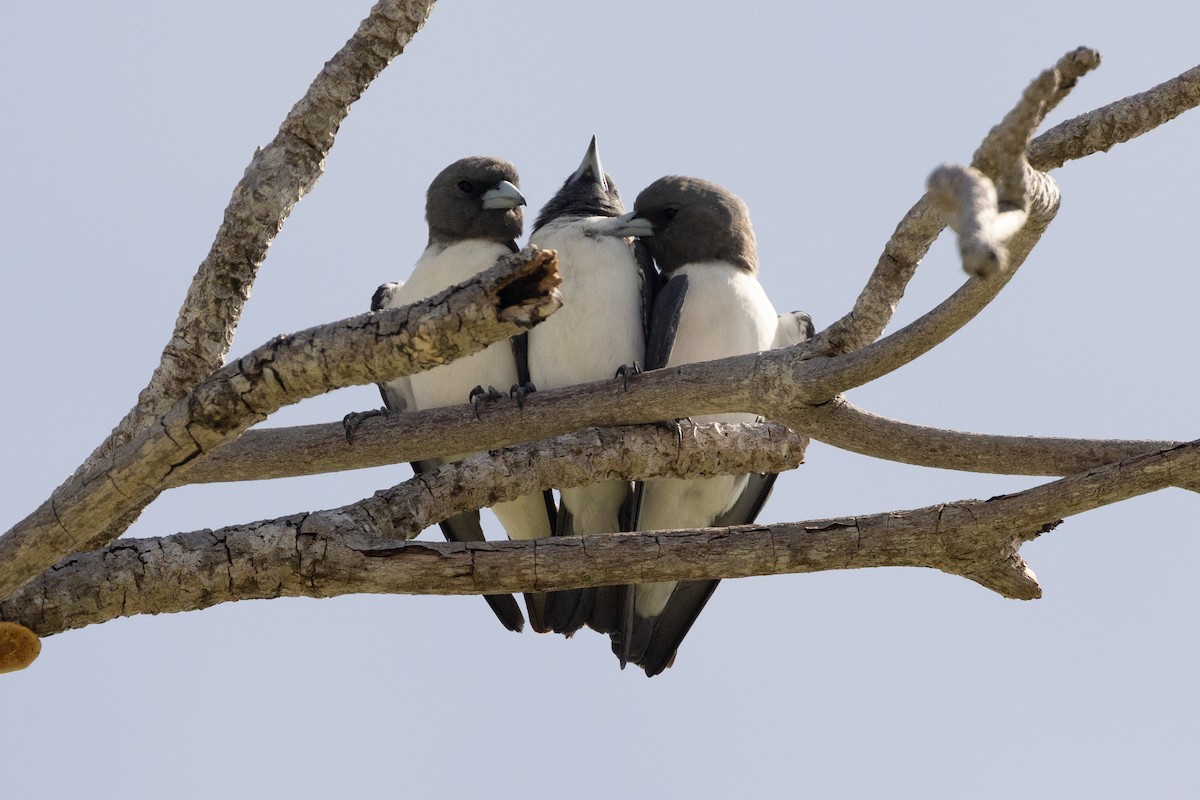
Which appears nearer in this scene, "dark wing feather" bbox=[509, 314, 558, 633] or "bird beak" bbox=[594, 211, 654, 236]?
"dark wing feather" bbox=[509, 314, 558, 633]

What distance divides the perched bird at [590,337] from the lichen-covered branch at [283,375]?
321 cm

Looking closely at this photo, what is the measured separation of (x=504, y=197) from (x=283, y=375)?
3973 mm

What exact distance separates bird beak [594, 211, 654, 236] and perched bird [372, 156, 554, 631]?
47 centimetres

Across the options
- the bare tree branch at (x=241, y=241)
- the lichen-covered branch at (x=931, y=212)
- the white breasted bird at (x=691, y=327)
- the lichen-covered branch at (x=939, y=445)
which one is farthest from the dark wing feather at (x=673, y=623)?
the bare tree branch at (x=241, y=241)

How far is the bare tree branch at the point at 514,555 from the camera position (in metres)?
4.79

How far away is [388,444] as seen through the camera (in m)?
6.02

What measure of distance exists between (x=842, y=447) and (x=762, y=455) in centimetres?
68

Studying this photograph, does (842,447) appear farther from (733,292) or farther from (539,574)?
(733,292)

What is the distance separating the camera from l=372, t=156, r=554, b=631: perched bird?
299 inches

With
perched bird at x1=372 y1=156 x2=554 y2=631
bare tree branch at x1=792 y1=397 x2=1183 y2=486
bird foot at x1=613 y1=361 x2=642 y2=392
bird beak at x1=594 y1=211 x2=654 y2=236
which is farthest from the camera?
bird beak at x1=594 y1=211 x2=654 y2=236

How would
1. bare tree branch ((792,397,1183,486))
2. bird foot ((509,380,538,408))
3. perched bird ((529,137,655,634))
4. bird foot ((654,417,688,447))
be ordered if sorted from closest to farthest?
bare tree branch ((792,397,1183,486)) → bird foot ((509,380,538,408)) → bird foot ((654,417,688,447)) → perched bird ((529,137,655,634))

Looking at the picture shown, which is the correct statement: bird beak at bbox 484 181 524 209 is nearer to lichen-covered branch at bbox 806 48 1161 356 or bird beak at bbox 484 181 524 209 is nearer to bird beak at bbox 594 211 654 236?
bird beak at bbox 594 211 654 236

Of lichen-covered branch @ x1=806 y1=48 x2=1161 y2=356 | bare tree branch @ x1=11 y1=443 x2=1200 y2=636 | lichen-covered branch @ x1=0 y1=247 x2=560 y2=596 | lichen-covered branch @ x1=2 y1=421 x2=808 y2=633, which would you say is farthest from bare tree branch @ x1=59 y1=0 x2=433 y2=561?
lichen-covered branch @ x1=806 y1=48 x2=1161 y2=356

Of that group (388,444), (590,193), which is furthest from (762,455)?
(590,193)
